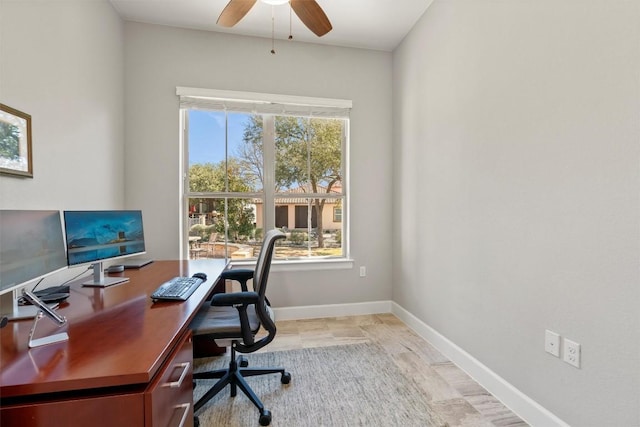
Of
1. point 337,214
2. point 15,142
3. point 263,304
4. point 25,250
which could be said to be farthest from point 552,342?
point 15,142

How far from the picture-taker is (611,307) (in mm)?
1269

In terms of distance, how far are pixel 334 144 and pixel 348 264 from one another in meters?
1.35

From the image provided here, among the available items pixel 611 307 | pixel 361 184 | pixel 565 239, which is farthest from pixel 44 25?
pixel 611 307

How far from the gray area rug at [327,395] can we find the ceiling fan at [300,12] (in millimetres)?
2479

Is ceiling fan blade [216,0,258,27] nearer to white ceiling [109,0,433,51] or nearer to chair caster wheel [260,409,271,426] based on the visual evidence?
white ceiling [109,0,433,51]

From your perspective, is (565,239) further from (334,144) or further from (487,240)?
(334,144)

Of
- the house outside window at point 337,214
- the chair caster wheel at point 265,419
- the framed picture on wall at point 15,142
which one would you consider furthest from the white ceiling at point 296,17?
the chair caster wheel at point 265,419

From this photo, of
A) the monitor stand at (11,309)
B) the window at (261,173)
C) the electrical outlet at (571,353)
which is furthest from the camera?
the window at (261,173)

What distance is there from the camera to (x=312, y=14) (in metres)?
1.96

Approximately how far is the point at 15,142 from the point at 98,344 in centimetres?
125

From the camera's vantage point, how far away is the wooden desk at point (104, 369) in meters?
0.79

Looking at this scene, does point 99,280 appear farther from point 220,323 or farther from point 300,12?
point 300,12

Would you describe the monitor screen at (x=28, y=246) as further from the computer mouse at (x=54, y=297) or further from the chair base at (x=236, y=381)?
the chair base at (x=236, y=381)

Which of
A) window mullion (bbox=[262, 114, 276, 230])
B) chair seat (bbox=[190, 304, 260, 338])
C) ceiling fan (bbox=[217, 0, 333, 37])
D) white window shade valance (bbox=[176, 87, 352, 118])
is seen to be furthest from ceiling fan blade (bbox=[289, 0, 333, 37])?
chair seat (bbox=[190, 304, 260, 338])
